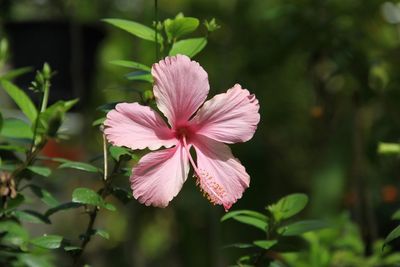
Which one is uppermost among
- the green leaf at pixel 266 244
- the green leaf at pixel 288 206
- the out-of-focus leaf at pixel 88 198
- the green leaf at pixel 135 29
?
the green leaf at pixel 135 29

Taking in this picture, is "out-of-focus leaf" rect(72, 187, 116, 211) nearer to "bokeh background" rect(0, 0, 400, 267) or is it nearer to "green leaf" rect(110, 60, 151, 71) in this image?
"green leaf" rect(110, 60, 151, 71)

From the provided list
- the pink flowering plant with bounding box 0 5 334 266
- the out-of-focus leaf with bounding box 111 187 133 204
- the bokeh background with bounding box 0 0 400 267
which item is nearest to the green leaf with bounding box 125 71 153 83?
the pink flowering plant with bounding box 0 5 334 266

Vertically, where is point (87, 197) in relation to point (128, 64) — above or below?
below

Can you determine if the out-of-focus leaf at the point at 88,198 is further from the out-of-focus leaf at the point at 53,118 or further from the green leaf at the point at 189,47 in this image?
the green leaf at the point at 189,47

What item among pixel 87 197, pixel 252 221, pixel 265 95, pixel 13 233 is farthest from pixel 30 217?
pixel 265 95

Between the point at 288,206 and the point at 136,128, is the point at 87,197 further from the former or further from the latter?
the point at 288,206

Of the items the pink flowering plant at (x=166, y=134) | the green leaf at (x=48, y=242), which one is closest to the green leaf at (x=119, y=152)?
the pink flowering plant at (x=166, y=134)

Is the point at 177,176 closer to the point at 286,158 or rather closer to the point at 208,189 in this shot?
the point at 208,189

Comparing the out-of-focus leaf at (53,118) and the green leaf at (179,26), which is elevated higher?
the green leaf at (179,26)
